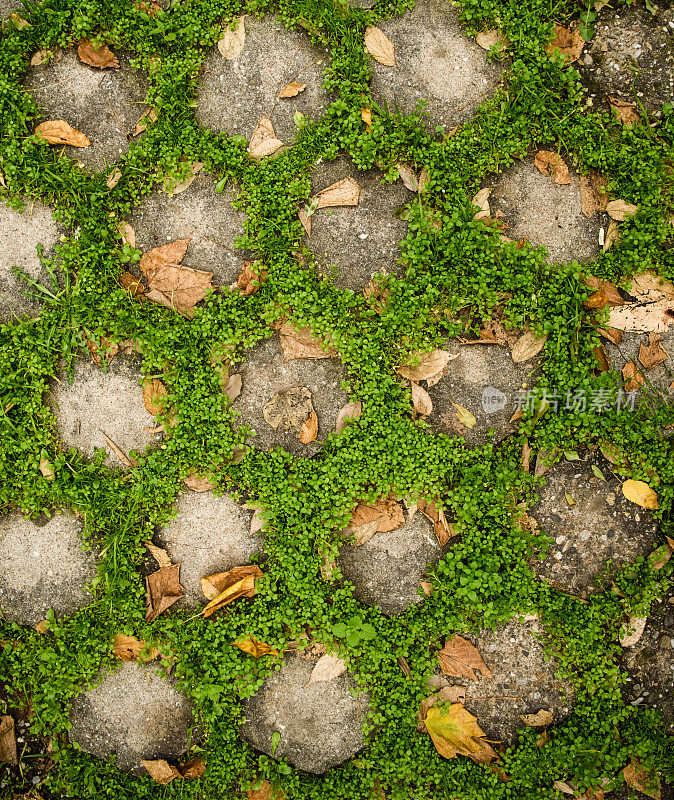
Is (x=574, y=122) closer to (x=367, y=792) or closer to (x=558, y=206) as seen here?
(x=558, y=206)

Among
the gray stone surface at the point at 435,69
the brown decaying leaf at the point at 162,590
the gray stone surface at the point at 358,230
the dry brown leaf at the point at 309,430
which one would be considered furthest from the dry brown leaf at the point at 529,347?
the brown decaying leaf at the point at 162,590

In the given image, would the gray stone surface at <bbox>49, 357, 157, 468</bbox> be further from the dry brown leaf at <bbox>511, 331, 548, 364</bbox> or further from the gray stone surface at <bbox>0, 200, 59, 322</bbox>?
the dry brown leaf at <bbox>511, 331, 548, 364</bbox>

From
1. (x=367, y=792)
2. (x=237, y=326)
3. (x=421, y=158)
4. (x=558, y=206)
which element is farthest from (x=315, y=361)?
(x=367, y=792)

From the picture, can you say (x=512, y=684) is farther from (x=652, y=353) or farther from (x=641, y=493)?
(x=652, y=353)

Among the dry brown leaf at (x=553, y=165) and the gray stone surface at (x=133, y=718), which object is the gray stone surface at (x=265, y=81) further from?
the gray stone surface at (x=133, y=718)

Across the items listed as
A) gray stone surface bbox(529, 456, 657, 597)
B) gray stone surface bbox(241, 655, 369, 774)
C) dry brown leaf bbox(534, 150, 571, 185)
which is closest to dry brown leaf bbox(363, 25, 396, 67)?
dry brown leaf bbox(534, 150, 571, 185)
